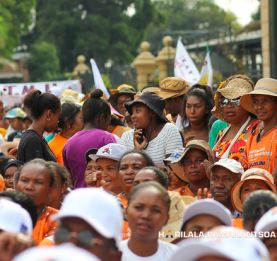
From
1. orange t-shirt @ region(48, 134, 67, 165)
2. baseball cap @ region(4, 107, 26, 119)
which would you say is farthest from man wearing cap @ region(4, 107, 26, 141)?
orange t-shirt @ region(48, 134, 67, 165)

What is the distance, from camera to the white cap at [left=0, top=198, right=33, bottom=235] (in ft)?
17.0

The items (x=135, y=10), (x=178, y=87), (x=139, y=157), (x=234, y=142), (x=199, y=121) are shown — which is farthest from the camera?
(x=135, y=10)

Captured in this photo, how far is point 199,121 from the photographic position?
9.84m

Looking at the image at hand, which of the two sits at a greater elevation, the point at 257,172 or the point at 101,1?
the point at 101,1

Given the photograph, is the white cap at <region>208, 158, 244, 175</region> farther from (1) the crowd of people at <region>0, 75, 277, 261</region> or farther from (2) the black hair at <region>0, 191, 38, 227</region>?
(2) the black hair at <region>0, 191, 38, 227</region>

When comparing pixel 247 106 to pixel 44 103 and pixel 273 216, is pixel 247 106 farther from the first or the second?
pixel 273 216

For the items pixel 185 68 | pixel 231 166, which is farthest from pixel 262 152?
pixel 185 68

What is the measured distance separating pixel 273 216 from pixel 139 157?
281cm

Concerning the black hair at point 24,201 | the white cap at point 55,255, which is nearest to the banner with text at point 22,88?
the black hair at point 24,201

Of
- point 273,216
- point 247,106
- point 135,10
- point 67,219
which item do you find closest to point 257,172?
point 247,106

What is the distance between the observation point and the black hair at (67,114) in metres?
10.6

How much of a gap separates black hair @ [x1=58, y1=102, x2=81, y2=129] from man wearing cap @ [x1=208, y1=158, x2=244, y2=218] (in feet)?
9.79

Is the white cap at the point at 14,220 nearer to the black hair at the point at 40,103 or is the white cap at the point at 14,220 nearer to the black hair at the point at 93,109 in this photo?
the black hair at the point at 40,103

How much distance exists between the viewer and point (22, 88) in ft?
61.1
